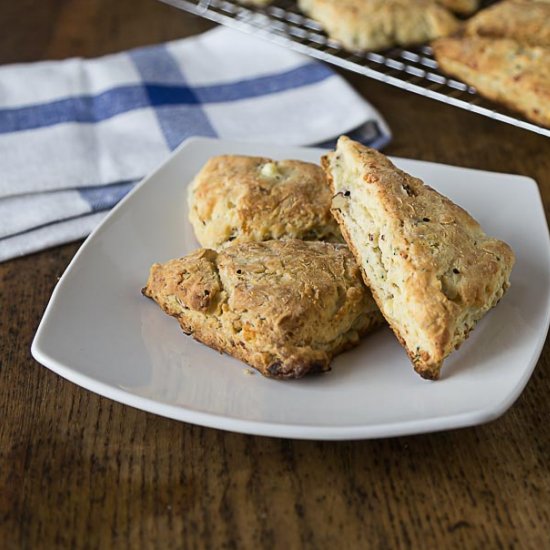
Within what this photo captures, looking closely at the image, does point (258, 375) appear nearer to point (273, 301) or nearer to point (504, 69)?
point (273, 301)

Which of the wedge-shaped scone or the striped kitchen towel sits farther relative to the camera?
the wedge-shaped scone

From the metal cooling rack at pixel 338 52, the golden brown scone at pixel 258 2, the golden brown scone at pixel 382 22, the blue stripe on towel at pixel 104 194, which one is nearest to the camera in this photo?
the blue stripe on towel at pixel 104 194

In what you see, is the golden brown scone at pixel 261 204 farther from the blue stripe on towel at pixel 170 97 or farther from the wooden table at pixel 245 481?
the blue stripe on towel at pixel 170 97

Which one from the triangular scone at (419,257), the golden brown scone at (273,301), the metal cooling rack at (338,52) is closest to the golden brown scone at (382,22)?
the metal cooling rack at (338,52)

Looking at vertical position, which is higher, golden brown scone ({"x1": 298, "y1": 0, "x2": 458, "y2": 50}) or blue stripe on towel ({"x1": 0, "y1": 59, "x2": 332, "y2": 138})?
golden brown scone ({"x1": 298, "y1": 0, "x2": 458, "y2": 50})

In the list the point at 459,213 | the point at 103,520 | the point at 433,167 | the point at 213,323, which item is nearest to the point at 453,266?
the point at 459,213

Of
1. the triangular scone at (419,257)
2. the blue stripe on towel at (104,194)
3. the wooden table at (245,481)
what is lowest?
the blue stripe on towel at (104,194)

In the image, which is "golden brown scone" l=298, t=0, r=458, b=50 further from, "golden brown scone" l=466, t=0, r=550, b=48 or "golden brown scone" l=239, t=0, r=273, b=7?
"golden brown scone" l=239, t=0, r=273, b=7

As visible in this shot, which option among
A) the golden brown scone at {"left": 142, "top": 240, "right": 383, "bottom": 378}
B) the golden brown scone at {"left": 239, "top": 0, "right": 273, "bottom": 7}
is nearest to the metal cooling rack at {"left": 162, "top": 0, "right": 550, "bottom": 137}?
the golden brown scone at {"left": 239, "top": 0, "right": 273, "bottom": 7}
